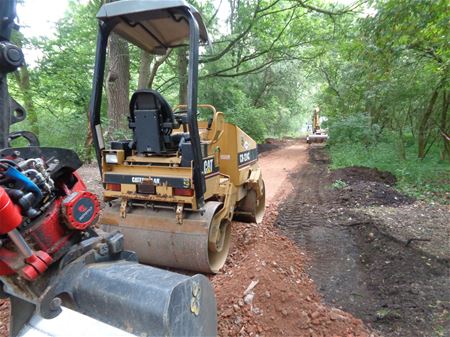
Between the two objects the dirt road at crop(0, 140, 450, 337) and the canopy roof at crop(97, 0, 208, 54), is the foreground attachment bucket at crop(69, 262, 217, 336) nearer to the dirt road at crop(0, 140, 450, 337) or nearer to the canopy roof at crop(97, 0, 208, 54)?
the dirt road at crop(0, 140, 450, 337)

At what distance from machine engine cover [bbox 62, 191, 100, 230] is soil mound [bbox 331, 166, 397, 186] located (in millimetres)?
8718

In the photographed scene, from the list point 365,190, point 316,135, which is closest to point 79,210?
point 365,190

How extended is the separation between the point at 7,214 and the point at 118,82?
24.3ft

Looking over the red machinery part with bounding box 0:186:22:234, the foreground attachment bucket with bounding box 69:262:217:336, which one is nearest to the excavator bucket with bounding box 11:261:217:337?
the foreground attachment bucket with bounding box 69:262:217:336

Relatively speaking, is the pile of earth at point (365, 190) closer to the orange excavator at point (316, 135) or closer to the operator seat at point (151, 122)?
the operator seat at point (151, 122)

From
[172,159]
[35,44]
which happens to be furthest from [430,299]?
[35,44]

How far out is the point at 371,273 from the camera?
4246 millimetres

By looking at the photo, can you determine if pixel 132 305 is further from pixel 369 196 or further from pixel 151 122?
pixel 369 196

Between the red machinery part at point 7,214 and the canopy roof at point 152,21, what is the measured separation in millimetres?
2538

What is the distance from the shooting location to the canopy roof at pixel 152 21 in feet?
10.6

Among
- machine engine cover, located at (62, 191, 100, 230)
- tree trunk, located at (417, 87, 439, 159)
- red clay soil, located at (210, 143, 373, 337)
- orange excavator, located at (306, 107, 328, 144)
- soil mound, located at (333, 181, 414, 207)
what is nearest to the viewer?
machine engine cover, located at (62, 191, 100, 230)

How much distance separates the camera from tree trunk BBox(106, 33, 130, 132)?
7965 millimetres

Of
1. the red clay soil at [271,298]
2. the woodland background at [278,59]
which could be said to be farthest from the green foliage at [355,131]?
the red clay soil at [271,298]

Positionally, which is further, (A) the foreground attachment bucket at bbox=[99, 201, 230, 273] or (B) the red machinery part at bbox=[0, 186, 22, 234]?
(A) the foreground attachment bucket at bbox=[99, 201, 230, 273]
